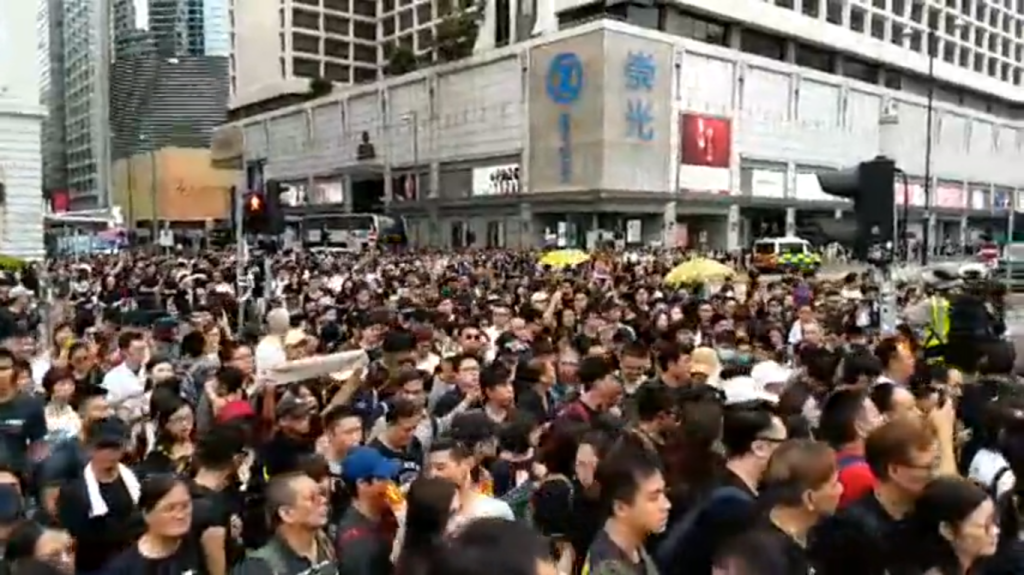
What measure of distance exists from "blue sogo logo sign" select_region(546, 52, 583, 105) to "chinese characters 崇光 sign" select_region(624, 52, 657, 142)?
2248 mm

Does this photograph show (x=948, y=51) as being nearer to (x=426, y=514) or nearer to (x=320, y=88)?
(x=320, y=88)

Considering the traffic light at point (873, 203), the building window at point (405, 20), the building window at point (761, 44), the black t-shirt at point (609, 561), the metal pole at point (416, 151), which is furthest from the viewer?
the building window at point (405, 20)

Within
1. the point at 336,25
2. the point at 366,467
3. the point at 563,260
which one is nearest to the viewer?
the point at 366,467

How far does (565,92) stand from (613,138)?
3.62 meters

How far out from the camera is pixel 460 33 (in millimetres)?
66562

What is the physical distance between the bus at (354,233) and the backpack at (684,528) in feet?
150

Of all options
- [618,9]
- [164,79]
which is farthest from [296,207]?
[164,79]

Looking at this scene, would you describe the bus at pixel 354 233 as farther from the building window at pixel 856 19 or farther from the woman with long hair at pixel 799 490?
the woman with long hair at pixel 799 490

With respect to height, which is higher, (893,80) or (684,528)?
Answer: (893,80)

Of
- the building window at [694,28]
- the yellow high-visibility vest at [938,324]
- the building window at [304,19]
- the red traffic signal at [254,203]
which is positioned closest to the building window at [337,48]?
the building window at [304,19]

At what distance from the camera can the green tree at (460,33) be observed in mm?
66438

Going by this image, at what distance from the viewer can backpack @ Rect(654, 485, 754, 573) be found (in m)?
4.09

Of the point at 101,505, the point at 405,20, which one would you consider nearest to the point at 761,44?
the point at 405,20

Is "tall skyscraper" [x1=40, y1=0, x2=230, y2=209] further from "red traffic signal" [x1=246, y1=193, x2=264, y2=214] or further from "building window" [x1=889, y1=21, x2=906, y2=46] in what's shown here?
"red traffic signal" [x1=246, y1=193, x2=264, y2=214]
